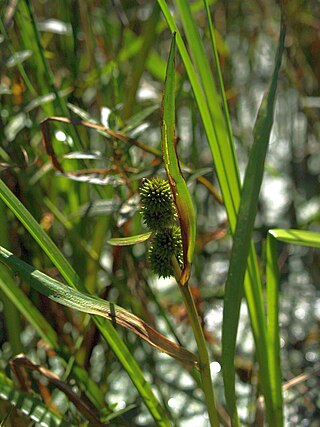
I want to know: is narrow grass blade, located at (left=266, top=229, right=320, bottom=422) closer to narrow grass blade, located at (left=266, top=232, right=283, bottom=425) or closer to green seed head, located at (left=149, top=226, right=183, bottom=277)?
narrow grass blade, located at (left=266, top=232, right=283, bottom=425)

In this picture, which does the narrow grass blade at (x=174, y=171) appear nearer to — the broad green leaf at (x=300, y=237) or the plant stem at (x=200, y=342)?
the plant stem at (x=200, y=342)

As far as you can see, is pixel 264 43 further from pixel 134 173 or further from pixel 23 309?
pixel 23 309

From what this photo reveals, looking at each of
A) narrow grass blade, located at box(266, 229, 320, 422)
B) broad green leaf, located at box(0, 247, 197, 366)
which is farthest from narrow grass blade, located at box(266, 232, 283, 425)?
broad green leaf, located at box(0, 247, 197, 366)

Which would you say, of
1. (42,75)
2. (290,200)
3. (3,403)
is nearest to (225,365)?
(3,403)

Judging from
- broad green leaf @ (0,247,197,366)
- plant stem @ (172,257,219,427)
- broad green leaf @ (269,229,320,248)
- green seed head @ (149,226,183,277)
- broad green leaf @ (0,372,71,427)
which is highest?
broad green leaf @ (269,229,320,248)

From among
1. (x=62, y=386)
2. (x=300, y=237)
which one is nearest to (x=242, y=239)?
(x=300, y=237)

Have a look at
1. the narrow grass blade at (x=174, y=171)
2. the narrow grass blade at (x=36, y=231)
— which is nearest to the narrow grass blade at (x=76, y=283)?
the narrow grass blade at (x=36, y=231)
